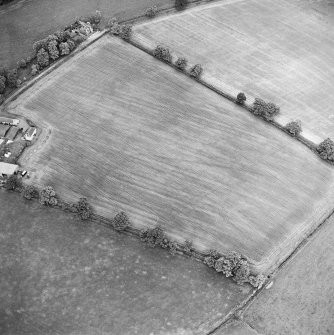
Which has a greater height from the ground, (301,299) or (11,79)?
(301,299)

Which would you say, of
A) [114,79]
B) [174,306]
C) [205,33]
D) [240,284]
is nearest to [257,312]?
[240,284]

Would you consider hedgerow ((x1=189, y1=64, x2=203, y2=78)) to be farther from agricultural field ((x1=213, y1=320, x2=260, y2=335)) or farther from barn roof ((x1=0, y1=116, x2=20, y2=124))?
agricultural field ((x1=213, y1=320, x2=260, y2=335))

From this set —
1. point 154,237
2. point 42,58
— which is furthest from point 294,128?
point 42,58

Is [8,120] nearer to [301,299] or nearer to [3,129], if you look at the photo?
[3,129]

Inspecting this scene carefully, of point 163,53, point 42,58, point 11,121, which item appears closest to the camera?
point 11,121

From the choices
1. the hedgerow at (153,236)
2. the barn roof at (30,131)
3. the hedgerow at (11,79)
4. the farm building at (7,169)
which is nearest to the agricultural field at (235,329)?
the hedgerow at (153,236)

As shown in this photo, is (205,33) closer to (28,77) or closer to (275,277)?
(28,77)
